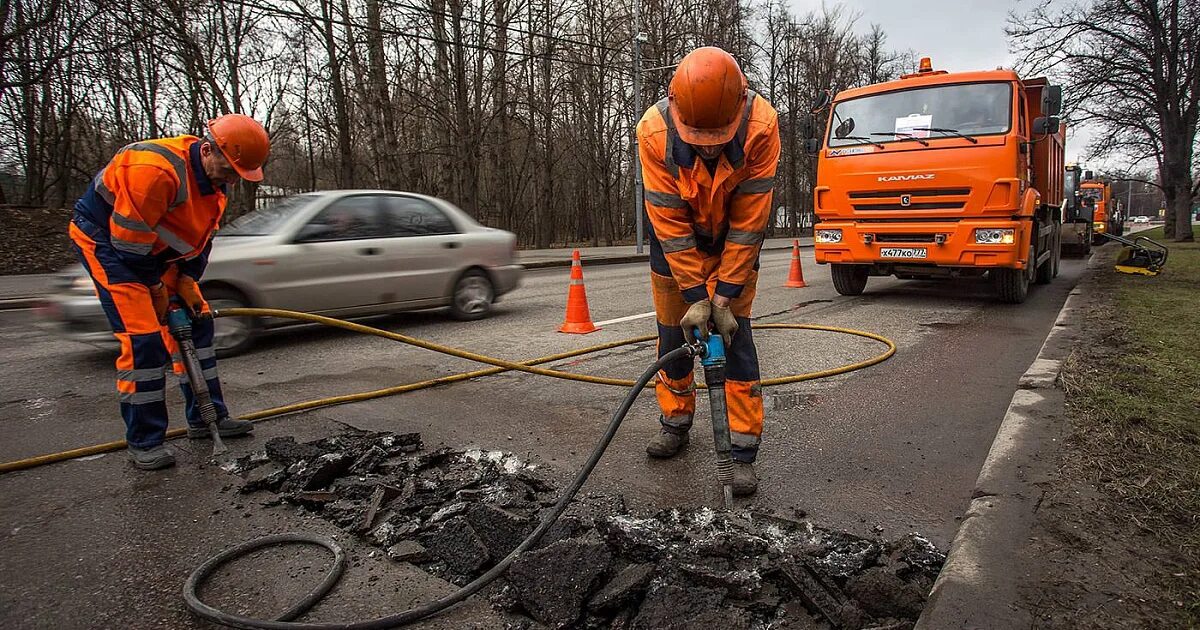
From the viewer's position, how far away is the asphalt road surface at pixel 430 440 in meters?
2.42

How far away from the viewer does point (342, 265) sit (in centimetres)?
686

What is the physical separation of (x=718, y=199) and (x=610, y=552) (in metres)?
1.59

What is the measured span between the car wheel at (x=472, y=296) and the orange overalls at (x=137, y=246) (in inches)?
173

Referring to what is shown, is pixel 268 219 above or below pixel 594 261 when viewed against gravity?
above

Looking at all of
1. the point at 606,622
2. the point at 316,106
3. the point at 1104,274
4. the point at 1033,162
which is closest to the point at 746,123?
the point at 606,622

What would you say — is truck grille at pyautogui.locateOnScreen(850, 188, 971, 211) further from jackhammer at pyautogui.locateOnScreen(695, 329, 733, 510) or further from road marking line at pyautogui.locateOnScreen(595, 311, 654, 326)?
jackhammer at pyautogui.locateOnScreen(695, 329, 733, 510)

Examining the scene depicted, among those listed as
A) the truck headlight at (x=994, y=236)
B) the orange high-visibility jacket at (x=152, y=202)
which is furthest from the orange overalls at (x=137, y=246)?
the truck headlight at (x=994, y=236)

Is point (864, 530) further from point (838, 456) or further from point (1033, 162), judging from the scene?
point (1033, 162)

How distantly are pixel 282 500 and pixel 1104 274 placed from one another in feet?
46.6

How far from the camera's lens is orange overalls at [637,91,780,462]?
301 cm

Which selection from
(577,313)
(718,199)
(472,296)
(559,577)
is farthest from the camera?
(472,296)

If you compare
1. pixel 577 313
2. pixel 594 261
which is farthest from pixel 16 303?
pixel 594 261

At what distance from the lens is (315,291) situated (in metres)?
6.68

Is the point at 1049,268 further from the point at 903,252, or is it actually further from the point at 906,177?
the point at 906,177
